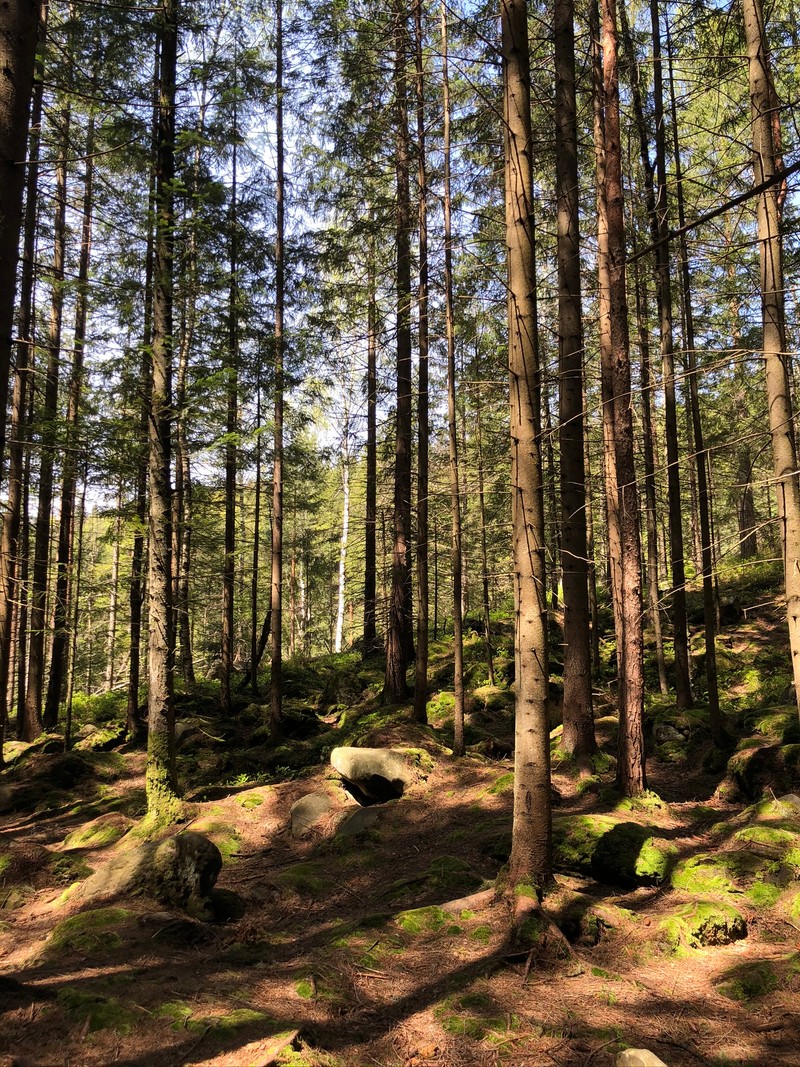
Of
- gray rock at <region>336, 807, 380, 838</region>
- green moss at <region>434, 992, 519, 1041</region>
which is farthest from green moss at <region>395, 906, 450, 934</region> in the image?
gray rock at <region>336, 807, 380, 838</region>

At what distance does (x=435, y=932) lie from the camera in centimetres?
550

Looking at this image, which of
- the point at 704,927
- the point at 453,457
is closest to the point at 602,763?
the point at 704,927

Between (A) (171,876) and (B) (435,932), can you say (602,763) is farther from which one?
(A) (171,876)

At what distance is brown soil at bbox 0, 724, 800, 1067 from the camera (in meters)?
3.73

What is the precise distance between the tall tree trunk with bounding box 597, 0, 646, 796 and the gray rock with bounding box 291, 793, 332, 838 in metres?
4.72

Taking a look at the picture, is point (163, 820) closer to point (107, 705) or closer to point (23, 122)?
point (23, 122)

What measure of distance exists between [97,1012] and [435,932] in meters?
2.81

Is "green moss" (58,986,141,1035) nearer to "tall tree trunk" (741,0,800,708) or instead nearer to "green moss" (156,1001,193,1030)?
"green moss" (156,1001,193,1030)

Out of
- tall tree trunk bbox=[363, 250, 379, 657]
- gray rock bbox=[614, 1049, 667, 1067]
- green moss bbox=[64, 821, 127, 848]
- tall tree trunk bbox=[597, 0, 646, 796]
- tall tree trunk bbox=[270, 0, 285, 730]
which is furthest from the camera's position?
tall tree trunk bbox=[363, 250, 379, 657]

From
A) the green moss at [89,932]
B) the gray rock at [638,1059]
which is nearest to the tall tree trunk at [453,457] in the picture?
the green moss at [89,932]

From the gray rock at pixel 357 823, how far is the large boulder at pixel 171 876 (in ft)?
8.80

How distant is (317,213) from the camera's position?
15.7 m

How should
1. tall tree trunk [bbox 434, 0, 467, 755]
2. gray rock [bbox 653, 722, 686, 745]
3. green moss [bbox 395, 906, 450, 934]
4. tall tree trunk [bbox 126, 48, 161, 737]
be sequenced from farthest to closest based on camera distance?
gray rock [bbox 653, 722, 686, 745]
tall tree trunk [bbox 434, 0, 467, 755]
tall tree trunk [bbox 126, 48, 161, 737]
green moss [bbox 395, 906, 450, 934]

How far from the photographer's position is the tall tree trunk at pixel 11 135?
3768mm
